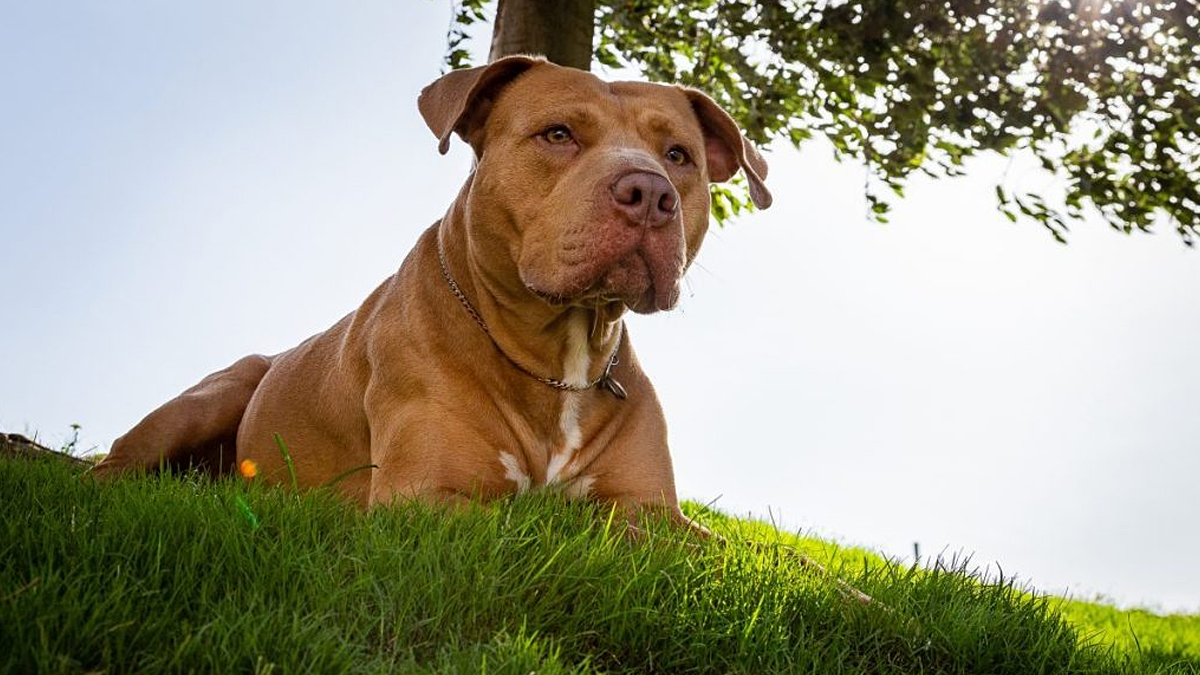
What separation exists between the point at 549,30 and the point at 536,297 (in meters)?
4.09

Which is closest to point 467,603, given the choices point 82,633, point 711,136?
point 82,633

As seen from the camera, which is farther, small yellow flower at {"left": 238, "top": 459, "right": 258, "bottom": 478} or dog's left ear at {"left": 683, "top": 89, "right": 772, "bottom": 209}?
small yellow flower at {"left": 238, "top": 459, "right": 258, "bottom": 478}

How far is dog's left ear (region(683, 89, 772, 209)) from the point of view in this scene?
5.03 m

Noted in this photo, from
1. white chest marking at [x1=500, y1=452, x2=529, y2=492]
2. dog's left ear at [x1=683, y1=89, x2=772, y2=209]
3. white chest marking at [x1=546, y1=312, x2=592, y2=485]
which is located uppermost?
dog's left ear at [x1=683, y1=89, x2=772, y2=209]

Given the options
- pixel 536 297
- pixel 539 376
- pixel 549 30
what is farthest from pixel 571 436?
pixel 549 30

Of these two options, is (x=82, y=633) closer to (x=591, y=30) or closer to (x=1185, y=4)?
(x=591, y=30)

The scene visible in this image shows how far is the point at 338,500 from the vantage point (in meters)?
4.13

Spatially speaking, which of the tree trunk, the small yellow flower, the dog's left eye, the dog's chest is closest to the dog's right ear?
the dog's left eye

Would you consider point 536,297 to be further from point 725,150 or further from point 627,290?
point 725,150

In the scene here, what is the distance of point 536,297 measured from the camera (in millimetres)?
4484

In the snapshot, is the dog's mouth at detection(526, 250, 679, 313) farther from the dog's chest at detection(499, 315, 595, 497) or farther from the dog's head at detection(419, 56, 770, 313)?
the dog's chest at detection(499, 315, 595, 497)

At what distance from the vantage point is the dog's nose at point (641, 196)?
406cm

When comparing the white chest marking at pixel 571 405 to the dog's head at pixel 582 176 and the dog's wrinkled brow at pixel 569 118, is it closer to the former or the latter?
the dog's head at pixel 582 176

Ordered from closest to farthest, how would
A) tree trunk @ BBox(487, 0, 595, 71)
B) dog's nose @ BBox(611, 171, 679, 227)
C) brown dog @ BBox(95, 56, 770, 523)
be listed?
dog's nose @ BBox(611, 171, 679, 227) < brown dog @ BBox(95, 56, 770, 523) < tree trunk @ BBox(487, 0, 595, 71)
